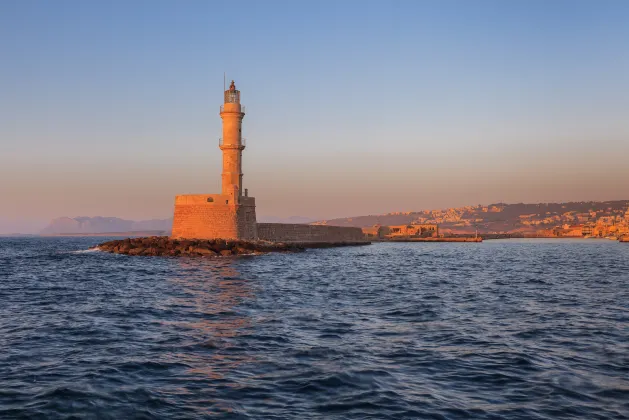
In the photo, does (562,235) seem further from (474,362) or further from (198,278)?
(474,362)

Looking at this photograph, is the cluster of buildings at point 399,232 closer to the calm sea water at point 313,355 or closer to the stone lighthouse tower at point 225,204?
the stone lighthouse tower at point 225,204

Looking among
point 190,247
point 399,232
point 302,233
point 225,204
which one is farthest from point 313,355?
point 399,232

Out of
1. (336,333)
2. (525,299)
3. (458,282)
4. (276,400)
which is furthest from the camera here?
(458,282)

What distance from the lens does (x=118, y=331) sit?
12367 millimetres

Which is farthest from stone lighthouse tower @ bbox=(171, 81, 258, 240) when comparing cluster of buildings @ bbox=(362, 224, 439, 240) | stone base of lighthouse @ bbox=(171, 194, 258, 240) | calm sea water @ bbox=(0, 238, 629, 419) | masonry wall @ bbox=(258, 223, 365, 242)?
cluster of buildings @ bbox=(362, 224, 439, 240)

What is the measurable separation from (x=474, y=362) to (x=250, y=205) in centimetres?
4105

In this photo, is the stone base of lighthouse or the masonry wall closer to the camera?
the stone base of lighthouse

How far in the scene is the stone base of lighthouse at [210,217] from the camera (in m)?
46.9

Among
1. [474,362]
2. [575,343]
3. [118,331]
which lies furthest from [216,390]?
[575,343]

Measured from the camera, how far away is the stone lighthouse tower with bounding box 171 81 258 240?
47.0 meters

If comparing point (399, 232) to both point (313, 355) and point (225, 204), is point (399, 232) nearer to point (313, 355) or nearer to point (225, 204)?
point (225, 204)

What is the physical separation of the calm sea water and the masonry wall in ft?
121

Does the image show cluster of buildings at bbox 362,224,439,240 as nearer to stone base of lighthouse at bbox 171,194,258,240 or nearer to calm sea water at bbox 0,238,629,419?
stone base of lighthouse at bbox 171,194,258,240

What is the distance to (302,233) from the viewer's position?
65.4 meters
